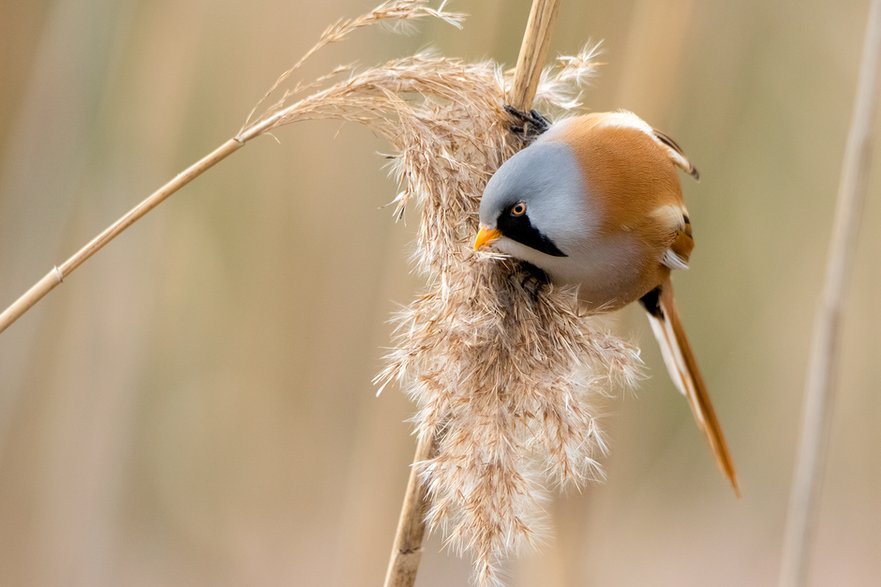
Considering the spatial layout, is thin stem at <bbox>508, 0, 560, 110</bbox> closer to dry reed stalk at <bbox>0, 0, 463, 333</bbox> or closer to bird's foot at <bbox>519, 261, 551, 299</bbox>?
dry reed stalk at <bbox>0, 0, 463, 333</bbox>

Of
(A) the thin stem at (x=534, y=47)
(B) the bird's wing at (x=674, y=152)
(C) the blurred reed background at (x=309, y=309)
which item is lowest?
(C) the blurred reed background at (x=309, y=309)

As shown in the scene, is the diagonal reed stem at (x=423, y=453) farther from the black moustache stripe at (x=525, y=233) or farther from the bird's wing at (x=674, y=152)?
the bird's wing at (x=674, y=152)

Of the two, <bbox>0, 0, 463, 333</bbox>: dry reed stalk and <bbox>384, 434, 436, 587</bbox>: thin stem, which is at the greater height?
<bbox>0, 0, 463, 333</bbox>: dry reed stalk

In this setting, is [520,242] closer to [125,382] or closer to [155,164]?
[155,164]

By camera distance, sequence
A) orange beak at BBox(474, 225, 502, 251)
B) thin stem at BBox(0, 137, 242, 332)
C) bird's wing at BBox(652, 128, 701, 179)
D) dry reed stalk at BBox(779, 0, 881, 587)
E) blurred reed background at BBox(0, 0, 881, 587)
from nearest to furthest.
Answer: thin stem at BBox(0, 137, 242, 332) < orange beak at BBox(474, 225, 502, 251) < dry reed stalk at BBox(779, 0, 881, 587) < bird's wing at BBox(652, 128, 701, 179) < blurred reed background at BBox(0, 0, 881, 587)

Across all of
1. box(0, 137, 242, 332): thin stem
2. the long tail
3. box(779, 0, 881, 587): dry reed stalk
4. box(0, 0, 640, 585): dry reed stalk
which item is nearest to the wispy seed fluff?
box(0, 0, 640, 585): dry reed stalk

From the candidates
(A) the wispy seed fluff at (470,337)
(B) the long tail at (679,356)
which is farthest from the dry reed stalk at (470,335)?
(B) the long tail at (679,356)

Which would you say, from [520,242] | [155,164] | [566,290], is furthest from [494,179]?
[155,164]
